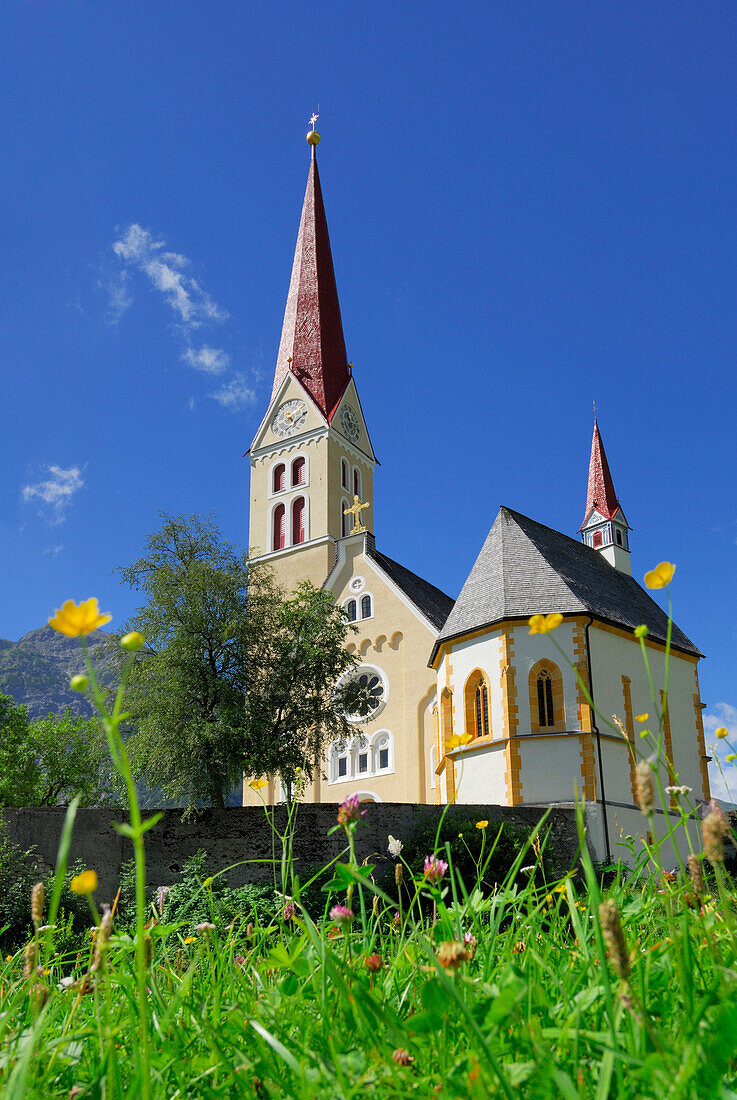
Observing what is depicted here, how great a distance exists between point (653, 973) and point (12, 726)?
36983mm

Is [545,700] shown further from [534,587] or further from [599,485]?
[599,485]

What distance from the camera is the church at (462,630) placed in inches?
930

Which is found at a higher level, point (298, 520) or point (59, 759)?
point (298, 520)

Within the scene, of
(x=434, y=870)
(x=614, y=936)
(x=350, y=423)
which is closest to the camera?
(x=614, y=936)

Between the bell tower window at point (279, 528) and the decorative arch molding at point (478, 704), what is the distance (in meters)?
20.4

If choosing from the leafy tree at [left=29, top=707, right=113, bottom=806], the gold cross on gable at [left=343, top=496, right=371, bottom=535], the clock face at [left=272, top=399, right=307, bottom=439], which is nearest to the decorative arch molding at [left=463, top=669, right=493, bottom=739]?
the gold cross on gable at [left=343, top=496, right=371, bottom=535]

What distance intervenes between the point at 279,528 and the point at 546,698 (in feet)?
77.3

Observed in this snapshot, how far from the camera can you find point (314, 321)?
172 feet

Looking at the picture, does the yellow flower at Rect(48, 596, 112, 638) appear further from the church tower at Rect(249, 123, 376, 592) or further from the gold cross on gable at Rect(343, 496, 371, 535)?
the church tower at Rect(249, 123, 376, 592)

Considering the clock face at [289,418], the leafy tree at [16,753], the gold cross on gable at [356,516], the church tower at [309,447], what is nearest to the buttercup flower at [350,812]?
the leafy tree at [16,753]

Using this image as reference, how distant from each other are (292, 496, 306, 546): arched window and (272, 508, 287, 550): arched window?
0.58 metres

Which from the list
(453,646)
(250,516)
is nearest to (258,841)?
(453,646)

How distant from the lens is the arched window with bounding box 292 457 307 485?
150ft

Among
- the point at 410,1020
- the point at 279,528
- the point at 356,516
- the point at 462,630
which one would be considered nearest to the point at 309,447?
the point at 279,528
